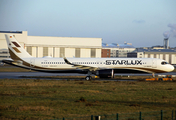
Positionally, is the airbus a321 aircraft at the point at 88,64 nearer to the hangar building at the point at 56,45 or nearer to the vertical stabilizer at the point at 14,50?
the vertical stabilizer at the point at 14,50

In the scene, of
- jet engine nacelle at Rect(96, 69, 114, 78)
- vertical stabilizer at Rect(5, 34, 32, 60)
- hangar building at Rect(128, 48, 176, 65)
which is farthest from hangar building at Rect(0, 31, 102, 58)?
jet engine nacelle at Rect(96, 69, 114, 78)

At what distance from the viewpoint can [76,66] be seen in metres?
44.5

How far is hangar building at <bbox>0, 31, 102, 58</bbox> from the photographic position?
387 feet

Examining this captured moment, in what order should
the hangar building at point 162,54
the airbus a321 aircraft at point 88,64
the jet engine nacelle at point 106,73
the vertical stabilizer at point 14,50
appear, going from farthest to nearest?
the hangar building at point 162,54 < the vertical stabilizer at point 14,50 < the airbus a321 aircraft at point 88,64 < the jet engine nacelle at point 106,73

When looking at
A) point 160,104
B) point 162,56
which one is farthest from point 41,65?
point 162,56

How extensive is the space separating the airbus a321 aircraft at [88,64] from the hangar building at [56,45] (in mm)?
69432

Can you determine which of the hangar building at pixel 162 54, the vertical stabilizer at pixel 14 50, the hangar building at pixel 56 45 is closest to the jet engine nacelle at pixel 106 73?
the vertical stabilizer at pixel 14 50

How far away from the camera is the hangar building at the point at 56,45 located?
118000 mm

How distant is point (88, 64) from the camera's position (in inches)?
1822

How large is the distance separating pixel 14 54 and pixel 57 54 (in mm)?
73302

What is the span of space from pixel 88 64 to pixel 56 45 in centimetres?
7551

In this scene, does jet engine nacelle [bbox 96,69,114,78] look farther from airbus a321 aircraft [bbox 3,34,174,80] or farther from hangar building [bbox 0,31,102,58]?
hangar building [bbox 0,31,102,58]

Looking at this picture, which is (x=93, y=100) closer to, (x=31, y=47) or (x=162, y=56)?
(x=31, y=47)

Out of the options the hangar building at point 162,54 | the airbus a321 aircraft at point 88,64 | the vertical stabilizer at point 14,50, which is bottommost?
the airbus a321 aircraft at point 88,64
